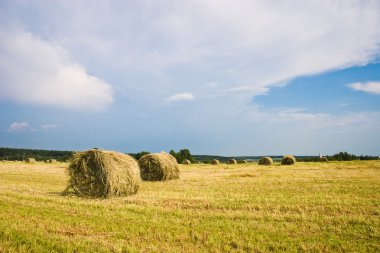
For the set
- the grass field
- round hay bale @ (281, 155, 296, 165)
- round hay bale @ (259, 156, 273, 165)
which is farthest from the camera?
round hay bale @ (259, 156, 273, 165)

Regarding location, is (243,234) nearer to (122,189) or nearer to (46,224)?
(46,224)

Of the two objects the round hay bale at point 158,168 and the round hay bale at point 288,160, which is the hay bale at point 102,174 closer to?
the round hay bale at point 158,168

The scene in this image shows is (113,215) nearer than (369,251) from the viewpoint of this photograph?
No

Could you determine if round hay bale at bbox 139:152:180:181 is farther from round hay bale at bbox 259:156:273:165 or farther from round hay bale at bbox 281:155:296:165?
round hay bale at bbox 259:156:273:165

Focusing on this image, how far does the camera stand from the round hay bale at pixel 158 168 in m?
18.4

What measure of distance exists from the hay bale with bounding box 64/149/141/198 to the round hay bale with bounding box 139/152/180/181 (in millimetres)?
5184

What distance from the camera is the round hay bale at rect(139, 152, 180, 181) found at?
1838cm

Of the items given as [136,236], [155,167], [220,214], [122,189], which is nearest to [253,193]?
[220,214]

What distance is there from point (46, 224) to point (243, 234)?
13.0 ft

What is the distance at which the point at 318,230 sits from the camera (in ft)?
21.4

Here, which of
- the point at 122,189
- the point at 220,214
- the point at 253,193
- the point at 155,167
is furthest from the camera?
the point at 155,167

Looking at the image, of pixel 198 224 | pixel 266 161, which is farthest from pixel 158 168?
pixel 266 161

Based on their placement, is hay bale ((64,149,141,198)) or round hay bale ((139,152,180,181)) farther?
round hay bale ((139,152,180,181))

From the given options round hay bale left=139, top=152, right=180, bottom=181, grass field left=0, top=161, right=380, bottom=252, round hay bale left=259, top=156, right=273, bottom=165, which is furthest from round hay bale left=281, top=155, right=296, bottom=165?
grass field left=0, top=161, right=380, bottom=252
